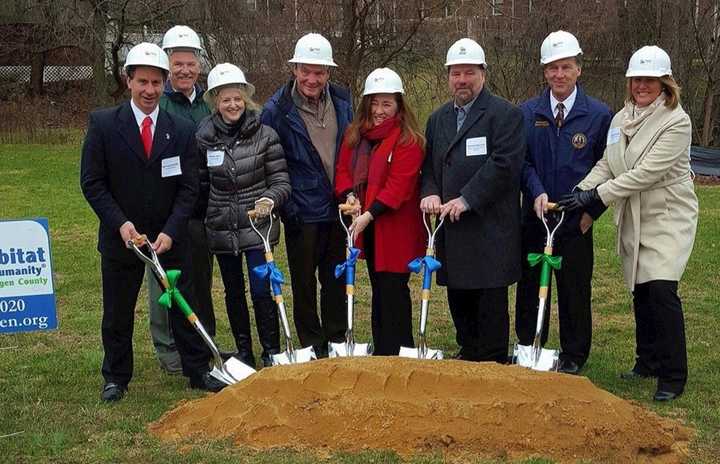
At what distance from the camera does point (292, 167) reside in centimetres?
682

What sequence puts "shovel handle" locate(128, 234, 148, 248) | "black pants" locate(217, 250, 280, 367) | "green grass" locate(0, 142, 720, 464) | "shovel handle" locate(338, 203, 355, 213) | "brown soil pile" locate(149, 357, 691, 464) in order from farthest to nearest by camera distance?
"black pants" locate(217, 250, 280, 367)
"shovel handle" locate(338, 203, 355, 213)
"shovel handle" locate(128, 234, 148, 248)
"green grass" locate(0, 142, 720, 464)
"brown soil pile" locate(149, 357, 691, 464)

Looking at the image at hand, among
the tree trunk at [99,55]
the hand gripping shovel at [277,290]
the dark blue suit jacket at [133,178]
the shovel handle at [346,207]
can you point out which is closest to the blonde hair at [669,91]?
the shovel handle at [346,207]

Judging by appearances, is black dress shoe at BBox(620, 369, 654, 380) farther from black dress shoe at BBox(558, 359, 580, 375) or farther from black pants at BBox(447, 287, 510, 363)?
black pants at BBox(447, 287, 510, 363)

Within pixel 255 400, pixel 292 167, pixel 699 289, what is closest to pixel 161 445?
pixel 255 400

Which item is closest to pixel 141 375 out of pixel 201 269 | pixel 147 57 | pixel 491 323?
pixel 201 269

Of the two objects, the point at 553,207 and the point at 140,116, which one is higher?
the point at 140,116

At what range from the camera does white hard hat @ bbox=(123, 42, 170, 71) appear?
19.5ft

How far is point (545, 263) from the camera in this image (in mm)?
6340

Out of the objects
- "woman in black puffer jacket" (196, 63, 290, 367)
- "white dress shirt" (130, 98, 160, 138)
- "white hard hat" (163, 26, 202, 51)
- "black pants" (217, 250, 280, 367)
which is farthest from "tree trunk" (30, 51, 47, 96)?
"white dress shirt" (130, 98, 160, 138)

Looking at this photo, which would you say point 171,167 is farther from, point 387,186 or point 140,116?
point 387,186

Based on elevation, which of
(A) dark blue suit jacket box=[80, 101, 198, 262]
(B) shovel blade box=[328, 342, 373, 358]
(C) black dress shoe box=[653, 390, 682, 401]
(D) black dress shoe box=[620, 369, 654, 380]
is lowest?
(D) black dress shoe box=[620, 369, 654, 380]

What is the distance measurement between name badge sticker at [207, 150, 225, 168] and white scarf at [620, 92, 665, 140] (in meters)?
2.53

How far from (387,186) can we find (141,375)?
216 centimetres

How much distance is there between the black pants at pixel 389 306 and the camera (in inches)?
263
